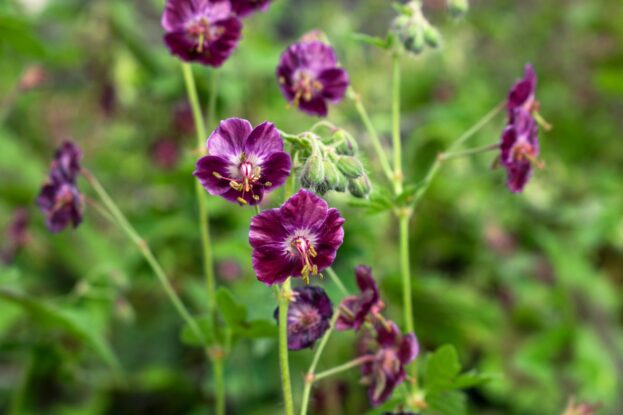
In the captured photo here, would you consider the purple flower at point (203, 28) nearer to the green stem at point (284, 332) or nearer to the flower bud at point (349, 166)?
the flower bud at point (349, 166)

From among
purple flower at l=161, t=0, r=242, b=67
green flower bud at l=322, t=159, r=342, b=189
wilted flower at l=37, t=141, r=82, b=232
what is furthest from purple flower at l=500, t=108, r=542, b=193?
wilted flower at l=37, t=141, r=82, b=232

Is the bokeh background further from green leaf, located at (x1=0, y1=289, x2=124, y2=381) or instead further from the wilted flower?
the wilted flower

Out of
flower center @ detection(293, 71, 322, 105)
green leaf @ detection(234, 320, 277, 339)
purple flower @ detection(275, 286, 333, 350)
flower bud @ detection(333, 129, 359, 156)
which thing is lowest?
purple flower @ detection(275, 286, 333, 350)

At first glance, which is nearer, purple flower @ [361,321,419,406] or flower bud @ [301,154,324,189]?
flower bud @ [301,154,324,189]

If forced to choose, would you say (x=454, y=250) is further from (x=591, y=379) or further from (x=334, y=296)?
(x=334, y=296)

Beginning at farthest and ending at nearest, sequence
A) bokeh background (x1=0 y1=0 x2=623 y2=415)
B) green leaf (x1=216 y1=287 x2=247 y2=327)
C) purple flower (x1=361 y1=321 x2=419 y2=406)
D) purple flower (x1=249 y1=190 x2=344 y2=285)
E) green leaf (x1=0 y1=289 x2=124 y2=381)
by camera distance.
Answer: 1. bokeh background (x1=0 y1=0 x2=623 y2=415)
2. green leaf (x1=0 y1=289 x2=124 y2=381)
3. green leaf (x1=216 y1=287 x2=247 y2=327)
4. purple flower (x1=361 y1=321 x2=419 y2=406)
5. purple flower (x1=249 y1=190 x2=344 y2=285)

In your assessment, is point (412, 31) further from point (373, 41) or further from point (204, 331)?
point (204, 331)

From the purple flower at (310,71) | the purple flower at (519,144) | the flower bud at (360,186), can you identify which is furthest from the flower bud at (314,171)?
the purple flower at (519,144)
